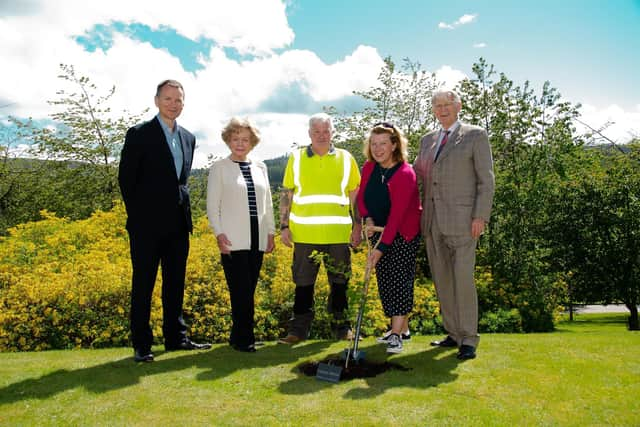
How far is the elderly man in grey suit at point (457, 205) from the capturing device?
4.76m

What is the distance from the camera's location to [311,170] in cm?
527

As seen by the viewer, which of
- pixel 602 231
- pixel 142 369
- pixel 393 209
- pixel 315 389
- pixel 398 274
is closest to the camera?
pixel 315 389

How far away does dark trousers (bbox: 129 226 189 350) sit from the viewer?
4750mm

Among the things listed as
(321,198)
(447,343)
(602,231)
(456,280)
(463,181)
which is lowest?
(447,343)

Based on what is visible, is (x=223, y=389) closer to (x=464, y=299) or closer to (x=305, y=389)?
(x=305, y=389)

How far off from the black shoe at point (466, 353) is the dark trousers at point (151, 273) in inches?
107

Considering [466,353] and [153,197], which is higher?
[153,197]

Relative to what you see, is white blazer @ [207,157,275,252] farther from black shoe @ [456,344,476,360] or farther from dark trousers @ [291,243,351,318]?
black shoe @ [456,344,476,360]

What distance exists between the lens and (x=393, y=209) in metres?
4.69

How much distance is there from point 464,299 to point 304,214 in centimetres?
173

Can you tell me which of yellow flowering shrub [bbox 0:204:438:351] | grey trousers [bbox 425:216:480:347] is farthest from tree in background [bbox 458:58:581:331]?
grey trousers [bbox 425:216:480:347]

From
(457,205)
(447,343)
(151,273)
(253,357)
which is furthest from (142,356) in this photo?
(457,205)

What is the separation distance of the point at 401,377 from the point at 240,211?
2.05m

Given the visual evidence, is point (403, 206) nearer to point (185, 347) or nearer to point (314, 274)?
point (314, 274)
